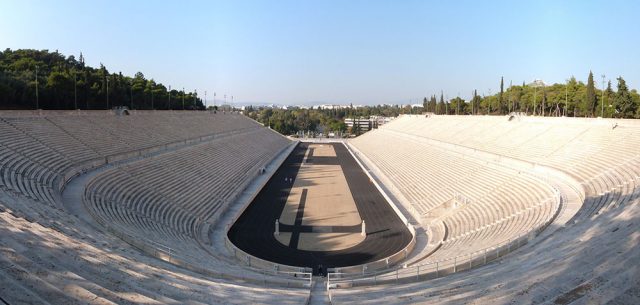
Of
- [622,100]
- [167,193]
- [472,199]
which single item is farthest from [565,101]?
[167,193]

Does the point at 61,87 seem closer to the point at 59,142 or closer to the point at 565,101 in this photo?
the point at 59,142

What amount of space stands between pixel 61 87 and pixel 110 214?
2766 centimetres

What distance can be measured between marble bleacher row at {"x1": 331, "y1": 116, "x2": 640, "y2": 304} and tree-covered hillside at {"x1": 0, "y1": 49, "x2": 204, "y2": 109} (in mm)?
28994

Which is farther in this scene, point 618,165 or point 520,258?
point 618,165

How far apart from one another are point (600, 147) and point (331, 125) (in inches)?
3553

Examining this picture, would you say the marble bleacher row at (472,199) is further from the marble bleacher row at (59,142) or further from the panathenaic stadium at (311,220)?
the marble bleacher row at (59,142)

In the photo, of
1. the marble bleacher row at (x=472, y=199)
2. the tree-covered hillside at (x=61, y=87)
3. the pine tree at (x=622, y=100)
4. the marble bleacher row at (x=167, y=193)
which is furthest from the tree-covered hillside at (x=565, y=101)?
the tree-covered hillside at (x=61, y=87)

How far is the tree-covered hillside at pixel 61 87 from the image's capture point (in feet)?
110

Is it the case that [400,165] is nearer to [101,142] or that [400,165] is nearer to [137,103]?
[101,142]

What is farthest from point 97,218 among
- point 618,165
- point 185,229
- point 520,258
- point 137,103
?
point 137,103

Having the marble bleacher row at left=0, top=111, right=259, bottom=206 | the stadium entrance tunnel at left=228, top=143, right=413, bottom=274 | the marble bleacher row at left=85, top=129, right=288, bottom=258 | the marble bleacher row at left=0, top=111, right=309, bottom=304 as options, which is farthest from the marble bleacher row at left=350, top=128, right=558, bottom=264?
the marble bleacher row at left=0, top=111, right=259, bottom=206

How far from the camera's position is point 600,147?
20.3 meters

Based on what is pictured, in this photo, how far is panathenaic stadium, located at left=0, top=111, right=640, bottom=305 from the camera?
7.52 m

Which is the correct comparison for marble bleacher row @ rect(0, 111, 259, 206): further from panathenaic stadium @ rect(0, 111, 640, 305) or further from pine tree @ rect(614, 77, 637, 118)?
pine tree @ rect(614, 77, 637, 118)
